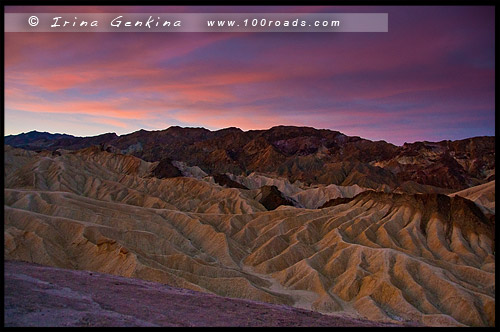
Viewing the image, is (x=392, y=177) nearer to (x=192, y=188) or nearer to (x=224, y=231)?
(x=192, y=188)

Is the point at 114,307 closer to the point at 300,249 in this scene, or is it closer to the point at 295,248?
the point at 295,248

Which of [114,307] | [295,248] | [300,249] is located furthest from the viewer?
[300,249]

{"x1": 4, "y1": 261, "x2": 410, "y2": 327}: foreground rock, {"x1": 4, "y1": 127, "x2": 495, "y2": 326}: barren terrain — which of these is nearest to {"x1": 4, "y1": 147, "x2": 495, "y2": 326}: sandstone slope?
{"x1": 4, "y1": 127, "x2": 495, "y2": 326}: barren terrain

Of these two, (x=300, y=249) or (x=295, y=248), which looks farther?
(x=300, y=249)

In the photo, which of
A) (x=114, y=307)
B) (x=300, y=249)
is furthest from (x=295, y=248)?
(x=114, y=307)

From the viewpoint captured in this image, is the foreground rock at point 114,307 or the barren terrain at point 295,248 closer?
the foreground rock at point 114,307

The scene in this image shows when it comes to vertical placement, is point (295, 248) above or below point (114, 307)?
below

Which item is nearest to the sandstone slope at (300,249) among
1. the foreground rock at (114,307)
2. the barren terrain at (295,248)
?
the barren terrain at (295,248)

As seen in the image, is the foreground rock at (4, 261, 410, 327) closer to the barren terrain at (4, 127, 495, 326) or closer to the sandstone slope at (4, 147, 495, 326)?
the barren terrain at (4, 127, 495, 326)

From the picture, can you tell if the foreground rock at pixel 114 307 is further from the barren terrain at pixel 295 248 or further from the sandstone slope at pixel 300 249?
the sandstone slope at pixel 300 249
